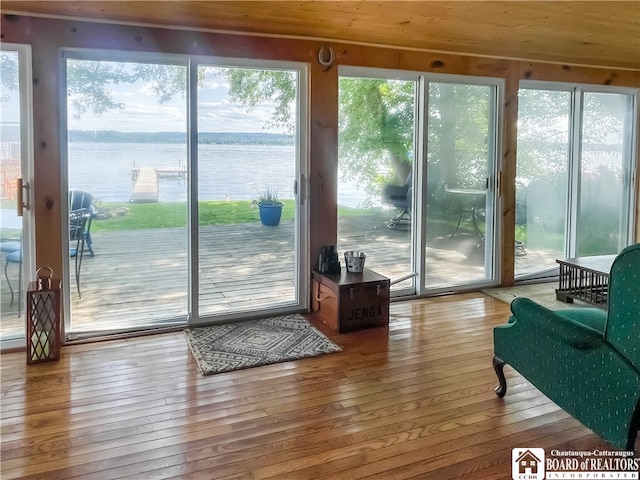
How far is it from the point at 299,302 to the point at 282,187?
919 millimetres

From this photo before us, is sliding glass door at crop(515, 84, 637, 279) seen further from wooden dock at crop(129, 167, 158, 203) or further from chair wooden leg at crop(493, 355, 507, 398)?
wooden dock at crop(129, 167, 158, 203)

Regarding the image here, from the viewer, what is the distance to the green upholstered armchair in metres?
1.86

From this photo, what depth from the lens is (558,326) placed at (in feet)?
7.11

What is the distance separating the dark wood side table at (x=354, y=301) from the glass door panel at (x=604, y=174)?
8.65ft

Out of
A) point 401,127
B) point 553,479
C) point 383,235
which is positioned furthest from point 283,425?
point 401,127

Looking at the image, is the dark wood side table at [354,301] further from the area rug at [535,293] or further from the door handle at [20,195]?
the door handle at [20,195]

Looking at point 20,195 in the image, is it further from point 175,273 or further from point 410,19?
point 410,19

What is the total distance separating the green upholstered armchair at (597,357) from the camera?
1.86m

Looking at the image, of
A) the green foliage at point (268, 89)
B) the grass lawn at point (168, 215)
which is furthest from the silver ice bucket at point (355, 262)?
the green foliage at point (268, 89)

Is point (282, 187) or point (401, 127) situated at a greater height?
point (401, 127)

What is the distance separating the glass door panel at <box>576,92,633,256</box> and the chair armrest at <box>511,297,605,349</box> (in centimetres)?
337

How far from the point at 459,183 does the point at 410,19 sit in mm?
1720

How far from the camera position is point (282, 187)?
13.3 ft

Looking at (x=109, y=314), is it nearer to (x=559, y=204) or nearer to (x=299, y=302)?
(x=299, y=302)
